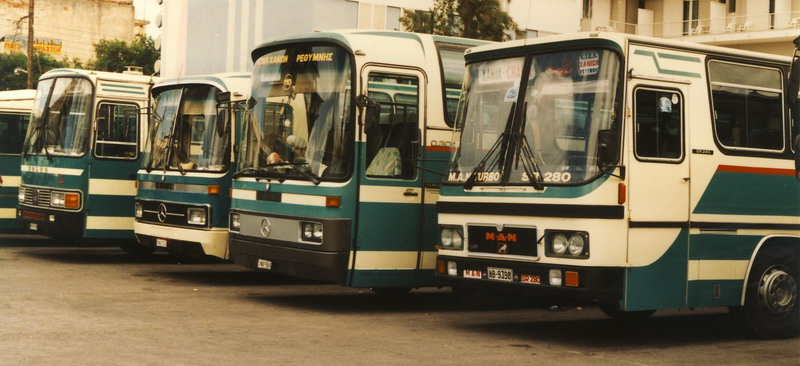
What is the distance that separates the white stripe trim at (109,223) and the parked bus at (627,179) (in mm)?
8019

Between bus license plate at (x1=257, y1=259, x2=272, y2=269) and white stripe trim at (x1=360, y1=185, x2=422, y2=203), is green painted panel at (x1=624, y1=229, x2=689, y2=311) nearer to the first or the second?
white stripe trim at (x1=360, y1=185, x2=422, y2=203)

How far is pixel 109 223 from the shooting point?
59.8ft

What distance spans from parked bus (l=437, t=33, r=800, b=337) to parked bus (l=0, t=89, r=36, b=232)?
12200mm

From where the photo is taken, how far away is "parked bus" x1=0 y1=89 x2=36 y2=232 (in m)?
21.4

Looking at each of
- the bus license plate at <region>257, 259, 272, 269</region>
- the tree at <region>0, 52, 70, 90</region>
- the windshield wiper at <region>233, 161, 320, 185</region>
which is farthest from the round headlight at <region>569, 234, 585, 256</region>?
the tree at <region>0, 52, 70, 90</region>

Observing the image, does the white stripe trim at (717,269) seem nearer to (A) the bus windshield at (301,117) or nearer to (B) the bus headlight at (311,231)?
(A) the bus windshield at (301,117)

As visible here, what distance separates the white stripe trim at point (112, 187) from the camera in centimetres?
1812

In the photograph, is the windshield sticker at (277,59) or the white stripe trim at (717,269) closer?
the white stripe trim at (717,269)

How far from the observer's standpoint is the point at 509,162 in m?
11.1

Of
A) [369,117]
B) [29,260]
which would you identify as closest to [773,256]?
[369,117]

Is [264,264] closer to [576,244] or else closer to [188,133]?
[188,133]

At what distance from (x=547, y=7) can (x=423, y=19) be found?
13.8m

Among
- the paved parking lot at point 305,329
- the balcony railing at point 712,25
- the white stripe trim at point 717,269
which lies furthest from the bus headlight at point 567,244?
the balcony railing at point 712,25

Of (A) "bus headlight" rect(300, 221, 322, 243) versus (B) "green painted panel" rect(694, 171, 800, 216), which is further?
(A) "bus headlight" rect(300, 221, 322, 243)
